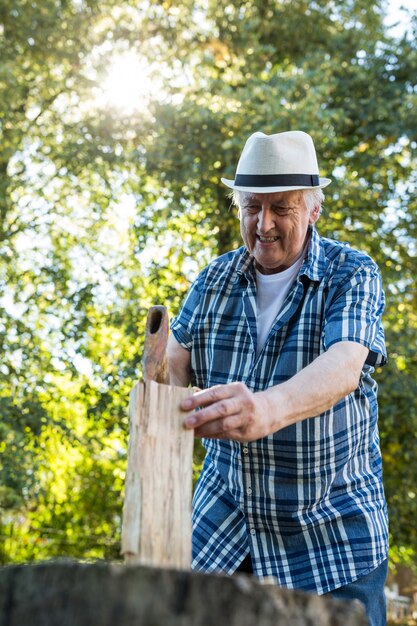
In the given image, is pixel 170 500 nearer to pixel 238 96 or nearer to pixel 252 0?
pixel 238 96

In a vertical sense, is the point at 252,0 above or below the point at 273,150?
above

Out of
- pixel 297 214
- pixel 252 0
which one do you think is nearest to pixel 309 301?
pixel 297 214

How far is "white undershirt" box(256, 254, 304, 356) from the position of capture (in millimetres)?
2742

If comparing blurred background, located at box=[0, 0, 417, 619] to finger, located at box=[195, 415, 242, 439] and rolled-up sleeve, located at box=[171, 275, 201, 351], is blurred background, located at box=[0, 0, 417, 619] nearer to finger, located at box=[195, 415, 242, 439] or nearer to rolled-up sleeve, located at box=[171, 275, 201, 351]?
rolled-up sleeve, located at box=[171, 275, 201, 351]

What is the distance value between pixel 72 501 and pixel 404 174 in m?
5.97

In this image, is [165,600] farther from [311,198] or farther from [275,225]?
[311,198]

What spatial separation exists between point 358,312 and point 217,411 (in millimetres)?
785

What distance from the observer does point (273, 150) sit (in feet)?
8.72

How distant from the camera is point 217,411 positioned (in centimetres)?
179

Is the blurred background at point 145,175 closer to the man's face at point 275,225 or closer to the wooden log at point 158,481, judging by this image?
the man's face at point 275,225

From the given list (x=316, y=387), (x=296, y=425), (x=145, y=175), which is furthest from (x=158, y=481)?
(x=145, y=175)

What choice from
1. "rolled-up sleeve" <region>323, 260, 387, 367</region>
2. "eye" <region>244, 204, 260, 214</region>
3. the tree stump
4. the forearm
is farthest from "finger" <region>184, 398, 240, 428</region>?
"eye" <region>244, 204, 260, 214</region>

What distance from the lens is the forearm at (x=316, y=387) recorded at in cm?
193

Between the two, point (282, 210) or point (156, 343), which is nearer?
point (156, 343)
